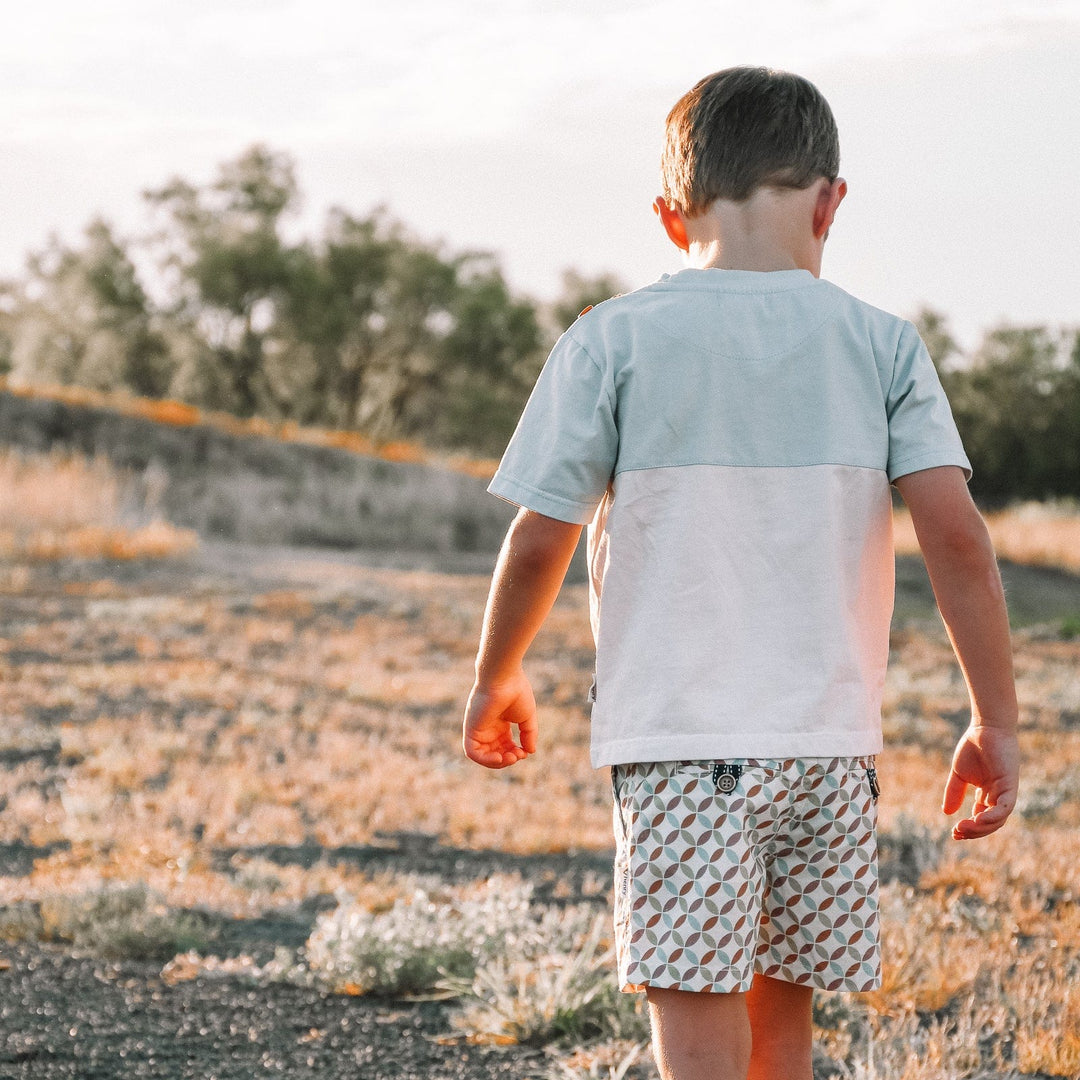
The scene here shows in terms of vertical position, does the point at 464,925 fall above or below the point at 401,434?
below

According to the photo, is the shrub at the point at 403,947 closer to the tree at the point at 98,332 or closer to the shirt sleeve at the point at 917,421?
the shirt sleeve at the point at 917,421

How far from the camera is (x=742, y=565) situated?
6.01ft

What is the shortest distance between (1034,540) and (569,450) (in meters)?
18.0

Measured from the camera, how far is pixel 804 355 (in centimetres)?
187

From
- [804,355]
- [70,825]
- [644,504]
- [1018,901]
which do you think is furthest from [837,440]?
[70,825]

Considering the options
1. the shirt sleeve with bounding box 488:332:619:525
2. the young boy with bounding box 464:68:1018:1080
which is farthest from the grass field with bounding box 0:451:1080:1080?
the shirt sleeve with bounding box 488:332:619:525

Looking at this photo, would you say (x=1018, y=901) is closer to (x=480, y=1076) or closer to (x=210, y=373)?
(x=480, y=1076)

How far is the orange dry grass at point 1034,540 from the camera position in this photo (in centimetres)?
1777

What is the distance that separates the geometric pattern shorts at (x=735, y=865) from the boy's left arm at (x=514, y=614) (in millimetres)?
208

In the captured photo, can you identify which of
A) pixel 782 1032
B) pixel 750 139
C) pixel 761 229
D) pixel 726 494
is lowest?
pixel 782 1032

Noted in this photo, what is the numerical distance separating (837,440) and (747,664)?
13.6 inches

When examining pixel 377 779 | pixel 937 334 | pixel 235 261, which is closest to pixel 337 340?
pixel 235 261

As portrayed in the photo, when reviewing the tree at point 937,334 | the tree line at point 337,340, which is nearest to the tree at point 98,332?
the tree line at point 337,340

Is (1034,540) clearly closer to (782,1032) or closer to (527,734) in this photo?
(782,1032)
